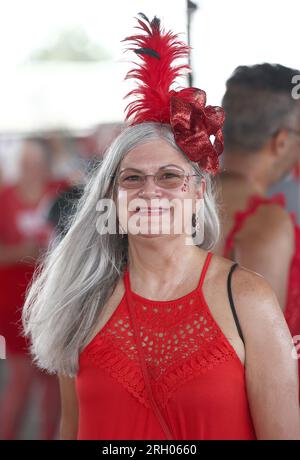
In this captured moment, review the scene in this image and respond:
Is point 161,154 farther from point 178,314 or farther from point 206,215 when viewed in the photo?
point 178,314

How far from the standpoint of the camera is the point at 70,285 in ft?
6.32

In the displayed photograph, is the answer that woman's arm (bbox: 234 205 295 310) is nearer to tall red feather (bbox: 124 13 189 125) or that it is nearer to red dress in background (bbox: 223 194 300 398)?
red dress in background (bbox: 223 194 300 398)

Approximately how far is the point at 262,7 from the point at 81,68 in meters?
1.18

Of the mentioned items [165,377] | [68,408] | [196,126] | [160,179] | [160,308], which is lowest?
[68,408]

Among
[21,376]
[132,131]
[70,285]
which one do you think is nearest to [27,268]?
[21,376]

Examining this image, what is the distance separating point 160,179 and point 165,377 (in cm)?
48

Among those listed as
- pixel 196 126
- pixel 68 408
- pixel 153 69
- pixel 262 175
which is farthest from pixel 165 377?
pixel 262 175

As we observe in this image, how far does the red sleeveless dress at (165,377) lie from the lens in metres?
1.66

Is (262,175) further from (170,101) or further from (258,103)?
(170,101)

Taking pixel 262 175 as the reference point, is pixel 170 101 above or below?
above

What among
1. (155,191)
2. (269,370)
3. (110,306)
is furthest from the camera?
(110,306)

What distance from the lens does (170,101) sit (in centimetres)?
181

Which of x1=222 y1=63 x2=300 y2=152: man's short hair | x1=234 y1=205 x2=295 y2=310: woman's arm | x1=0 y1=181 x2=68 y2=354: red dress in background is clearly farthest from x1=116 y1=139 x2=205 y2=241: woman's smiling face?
x1=0 y1=181 x2=68 y2=354: red dress in background

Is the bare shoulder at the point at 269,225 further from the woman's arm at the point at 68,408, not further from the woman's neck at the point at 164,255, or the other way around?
the woman's arm at the point at 68,408
